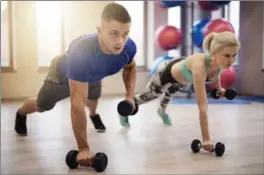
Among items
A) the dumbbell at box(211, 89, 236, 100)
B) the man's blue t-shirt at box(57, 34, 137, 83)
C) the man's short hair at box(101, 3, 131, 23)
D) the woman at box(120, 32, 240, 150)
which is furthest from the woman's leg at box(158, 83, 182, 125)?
the man's short hair at box(101, 3, 131, 23)

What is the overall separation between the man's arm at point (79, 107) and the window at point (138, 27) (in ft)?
0.48

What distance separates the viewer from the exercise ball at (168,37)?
1.02 metres

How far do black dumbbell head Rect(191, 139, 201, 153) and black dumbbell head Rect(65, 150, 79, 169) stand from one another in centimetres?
35

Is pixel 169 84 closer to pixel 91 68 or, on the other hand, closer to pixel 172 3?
pixel 172 3

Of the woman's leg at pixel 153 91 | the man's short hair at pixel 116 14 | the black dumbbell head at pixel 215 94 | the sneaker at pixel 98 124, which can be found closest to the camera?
the man's short hair at pixel 116 14

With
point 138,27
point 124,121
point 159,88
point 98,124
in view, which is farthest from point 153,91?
point 138,27

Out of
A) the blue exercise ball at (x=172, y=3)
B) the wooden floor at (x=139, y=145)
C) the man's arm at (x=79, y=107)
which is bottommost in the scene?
the wooden floor at (x=139, y=145)

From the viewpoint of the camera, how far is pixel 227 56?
801 millimetres

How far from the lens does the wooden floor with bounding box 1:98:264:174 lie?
1059 millimetres

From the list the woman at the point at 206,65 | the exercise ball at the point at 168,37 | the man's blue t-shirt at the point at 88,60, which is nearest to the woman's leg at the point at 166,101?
the woman at the point at 206,65

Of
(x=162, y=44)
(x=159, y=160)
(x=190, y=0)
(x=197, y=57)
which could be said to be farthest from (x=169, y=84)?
(x=190, y=0)

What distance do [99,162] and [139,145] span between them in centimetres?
34

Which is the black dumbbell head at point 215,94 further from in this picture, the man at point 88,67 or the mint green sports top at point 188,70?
the man at point 88,67

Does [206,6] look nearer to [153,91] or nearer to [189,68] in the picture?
[189,68]
